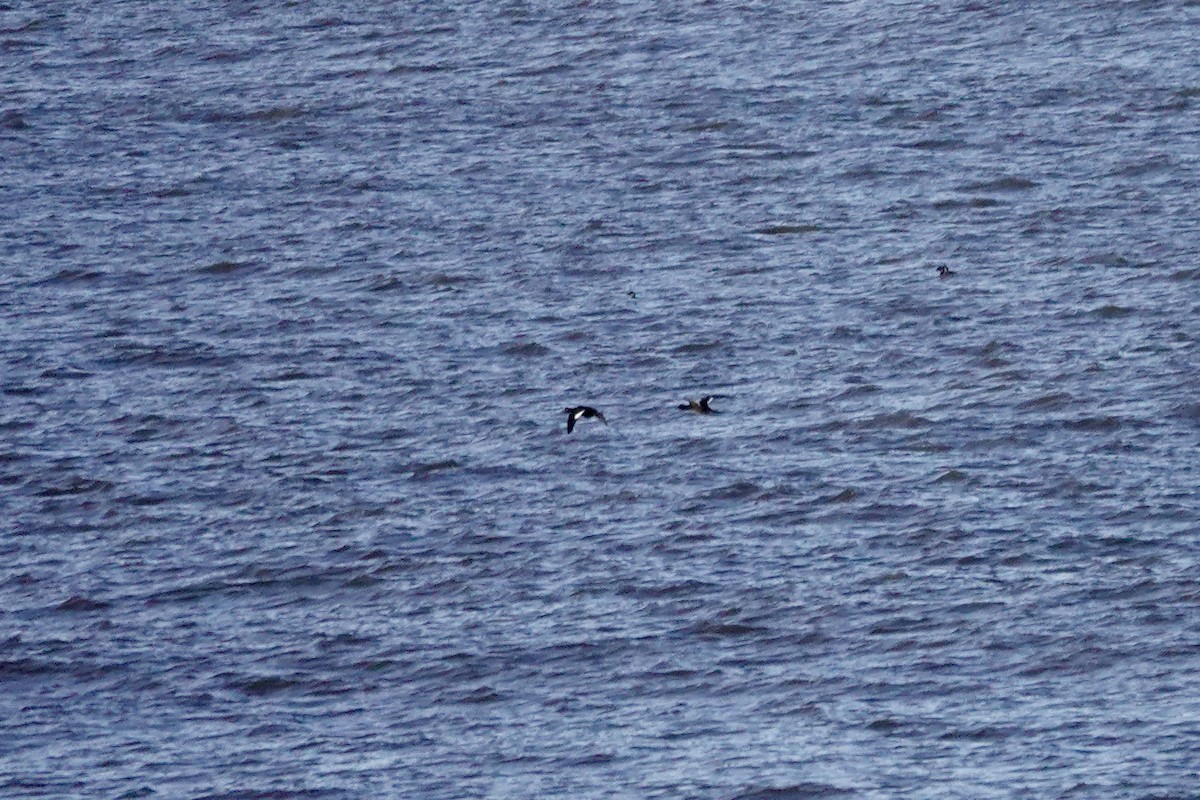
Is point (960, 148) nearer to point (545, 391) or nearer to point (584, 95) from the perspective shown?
point (584, 95)

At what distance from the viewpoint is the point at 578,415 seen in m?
27.2

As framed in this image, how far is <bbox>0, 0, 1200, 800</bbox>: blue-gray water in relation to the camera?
71.5 feet

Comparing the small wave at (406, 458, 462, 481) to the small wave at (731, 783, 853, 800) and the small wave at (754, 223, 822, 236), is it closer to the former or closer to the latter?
the small wave at (754, 223, 822, 236)

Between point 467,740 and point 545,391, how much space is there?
25.6 feet

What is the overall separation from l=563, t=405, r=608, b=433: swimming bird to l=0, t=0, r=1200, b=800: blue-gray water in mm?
253

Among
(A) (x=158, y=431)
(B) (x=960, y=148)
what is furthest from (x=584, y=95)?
(A) (x=158, y=431)

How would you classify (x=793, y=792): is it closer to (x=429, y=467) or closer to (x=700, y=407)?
(x=429, y=467)

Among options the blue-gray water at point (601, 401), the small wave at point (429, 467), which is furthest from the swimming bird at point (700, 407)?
the small wave at point (429, 467)

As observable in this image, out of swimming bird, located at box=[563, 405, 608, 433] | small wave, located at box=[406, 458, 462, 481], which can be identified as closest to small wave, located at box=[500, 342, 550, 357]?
swimming bird, located at box=[563, 405, 608, 433]

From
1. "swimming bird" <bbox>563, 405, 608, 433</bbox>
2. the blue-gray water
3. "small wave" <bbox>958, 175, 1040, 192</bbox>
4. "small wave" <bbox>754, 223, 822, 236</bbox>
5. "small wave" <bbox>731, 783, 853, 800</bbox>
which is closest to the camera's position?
"small wave" <bbox>731, 783, 853, 800</bbox>

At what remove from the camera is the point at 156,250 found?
33812 millimetres

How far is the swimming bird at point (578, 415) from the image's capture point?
87.2 ft

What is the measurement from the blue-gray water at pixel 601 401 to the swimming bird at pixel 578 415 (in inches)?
10.0

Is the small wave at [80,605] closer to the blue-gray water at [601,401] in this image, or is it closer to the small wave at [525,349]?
the blue-gray water at [601,401]
